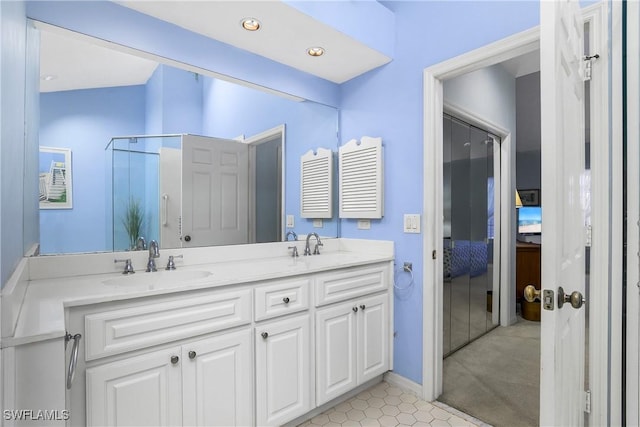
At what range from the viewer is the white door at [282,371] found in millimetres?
1536

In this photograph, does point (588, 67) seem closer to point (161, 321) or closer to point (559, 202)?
point (559, 202)

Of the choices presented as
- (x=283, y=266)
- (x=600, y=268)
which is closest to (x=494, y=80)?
(x=600, y=268)

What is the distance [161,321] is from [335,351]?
0.98 meters

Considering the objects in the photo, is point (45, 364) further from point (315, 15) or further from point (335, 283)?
point (315, 15)

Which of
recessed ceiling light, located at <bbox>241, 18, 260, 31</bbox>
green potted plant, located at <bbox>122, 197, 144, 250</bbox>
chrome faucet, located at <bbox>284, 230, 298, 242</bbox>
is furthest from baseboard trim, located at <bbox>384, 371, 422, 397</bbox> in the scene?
recessed ceiling light, located at <bbox>241, 18, 260, 31</bbox>

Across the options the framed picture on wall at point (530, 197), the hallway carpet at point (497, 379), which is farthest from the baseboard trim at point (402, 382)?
the framed picture on wall at point (530, 197)

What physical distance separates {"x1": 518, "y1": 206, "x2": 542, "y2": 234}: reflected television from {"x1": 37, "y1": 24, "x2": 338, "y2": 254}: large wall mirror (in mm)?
4627

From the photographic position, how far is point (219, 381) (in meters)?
1.41

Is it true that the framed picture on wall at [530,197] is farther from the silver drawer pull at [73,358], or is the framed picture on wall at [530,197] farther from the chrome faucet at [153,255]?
the silver drawer pull at [73,358]

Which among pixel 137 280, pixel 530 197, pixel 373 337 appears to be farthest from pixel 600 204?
pixel 530 197

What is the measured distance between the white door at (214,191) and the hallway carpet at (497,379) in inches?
67.0

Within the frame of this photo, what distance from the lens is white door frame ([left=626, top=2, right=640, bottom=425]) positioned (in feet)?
3.65

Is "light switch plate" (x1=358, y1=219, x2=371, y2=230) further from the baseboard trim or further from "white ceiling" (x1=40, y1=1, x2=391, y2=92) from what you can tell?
"white ceiling" (x1=40, y1=1, x2=391, y2=92)

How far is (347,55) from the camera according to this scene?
7.08 ft
